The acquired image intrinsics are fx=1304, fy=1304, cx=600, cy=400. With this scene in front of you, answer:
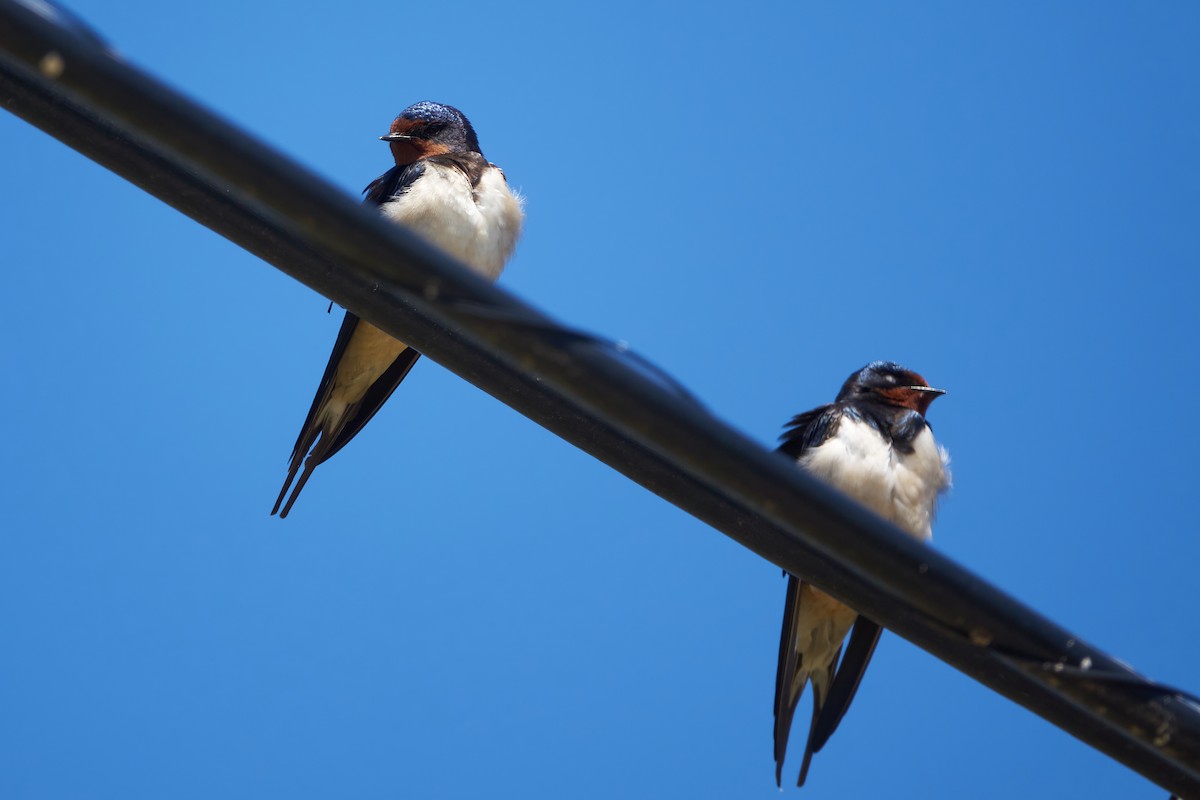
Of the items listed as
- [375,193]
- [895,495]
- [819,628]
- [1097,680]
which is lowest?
[1097,680]

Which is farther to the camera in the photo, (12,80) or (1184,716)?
(1184,716)

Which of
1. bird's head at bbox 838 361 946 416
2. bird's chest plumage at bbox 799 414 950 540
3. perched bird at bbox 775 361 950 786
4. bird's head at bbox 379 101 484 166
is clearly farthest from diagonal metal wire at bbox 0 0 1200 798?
bird's head at bbox 379 101 484 166

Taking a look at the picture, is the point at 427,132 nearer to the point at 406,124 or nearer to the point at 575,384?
the point at 406,124

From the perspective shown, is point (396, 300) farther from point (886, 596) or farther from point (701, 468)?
point (886, 596)

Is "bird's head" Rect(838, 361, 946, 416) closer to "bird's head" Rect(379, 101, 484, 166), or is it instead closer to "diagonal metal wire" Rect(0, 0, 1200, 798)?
"bird's head" Rect(379, 101, 484, 166)

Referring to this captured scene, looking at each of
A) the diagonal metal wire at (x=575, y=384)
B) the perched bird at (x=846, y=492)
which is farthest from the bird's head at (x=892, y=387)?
the diagonal metal wire at (x=575, y=384)

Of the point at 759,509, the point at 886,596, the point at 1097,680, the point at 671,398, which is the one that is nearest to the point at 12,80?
the point at 671,398

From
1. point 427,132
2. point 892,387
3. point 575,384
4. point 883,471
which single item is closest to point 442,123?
point 427,132
